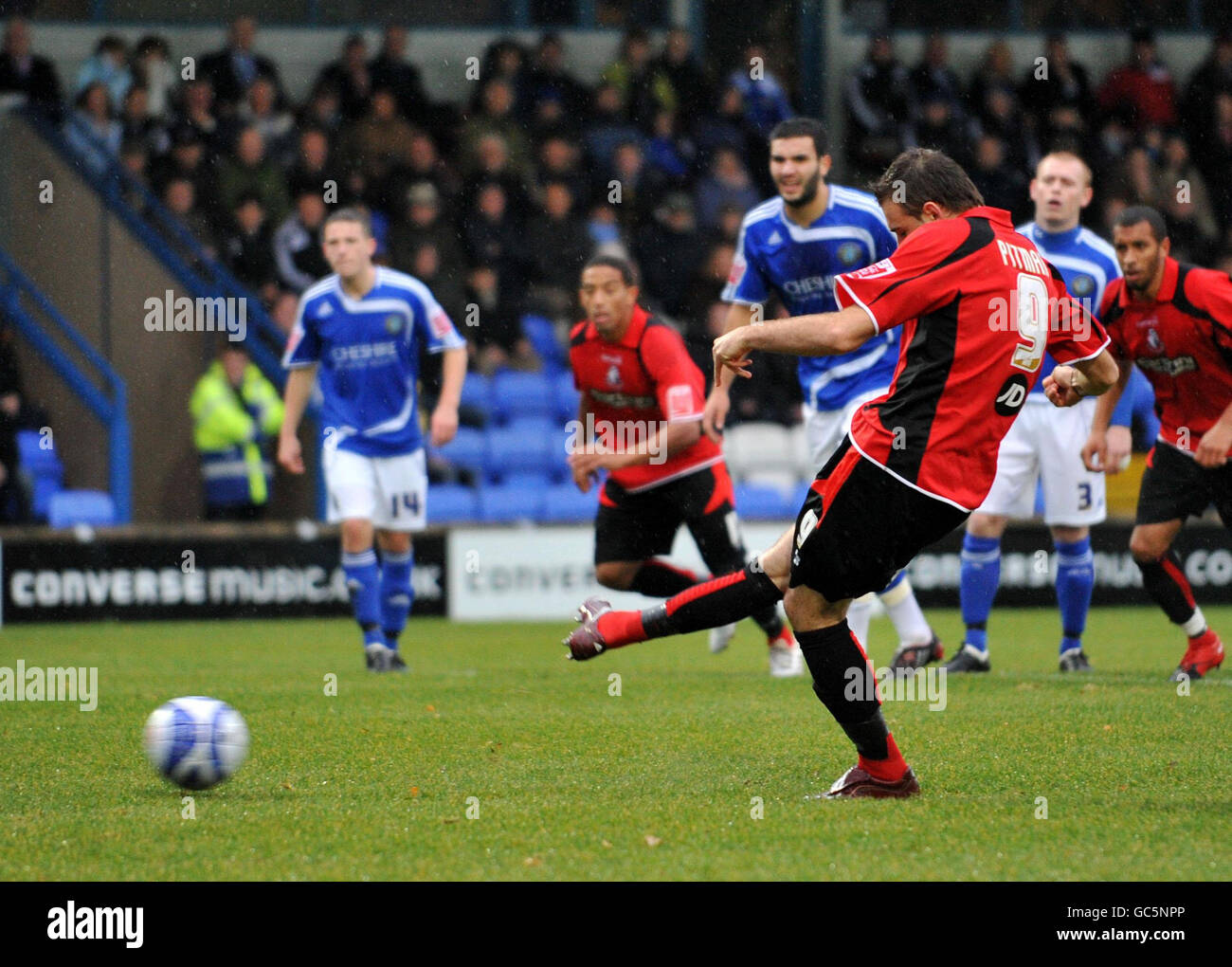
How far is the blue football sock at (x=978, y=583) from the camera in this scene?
920 cm

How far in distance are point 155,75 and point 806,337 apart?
13231 mm

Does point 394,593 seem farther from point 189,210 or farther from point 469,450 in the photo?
point 189,210

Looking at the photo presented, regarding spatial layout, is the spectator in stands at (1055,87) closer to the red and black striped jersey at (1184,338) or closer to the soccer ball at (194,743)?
the red and black striped jersey at (1184,338)

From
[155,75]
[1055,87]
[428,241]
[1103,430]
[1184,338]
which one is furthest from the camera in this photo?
[1055,87]

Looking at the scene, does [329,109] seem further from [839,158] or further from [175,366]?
[839,158]

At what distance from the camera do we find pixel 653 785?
219 inches

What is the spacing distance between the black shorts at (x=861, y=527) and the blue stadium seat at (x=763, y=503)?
9948mm

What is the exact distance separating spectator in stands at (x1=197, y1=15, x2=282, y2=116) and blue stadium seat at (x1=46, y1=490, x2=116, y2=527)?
163 inches

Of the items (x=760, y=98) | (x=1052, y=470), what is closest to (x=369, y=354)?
(x=1052, y=470)

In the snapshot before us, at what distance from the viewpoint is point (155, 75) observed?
54.4 ft

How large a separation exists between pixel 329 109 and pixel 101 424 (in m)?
4.22

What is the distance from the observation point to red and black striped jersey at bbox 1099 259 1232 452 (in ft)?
26.5

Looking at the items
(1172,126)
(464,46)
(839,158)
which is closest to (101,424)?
(464,46)

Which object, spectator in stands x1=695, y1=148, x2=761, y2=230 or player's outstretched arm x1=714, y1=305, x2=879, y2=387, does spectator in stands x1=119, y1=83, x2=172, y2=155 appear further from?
player's outstretched arm x1=714, y1=305, x2=879, y2=387
